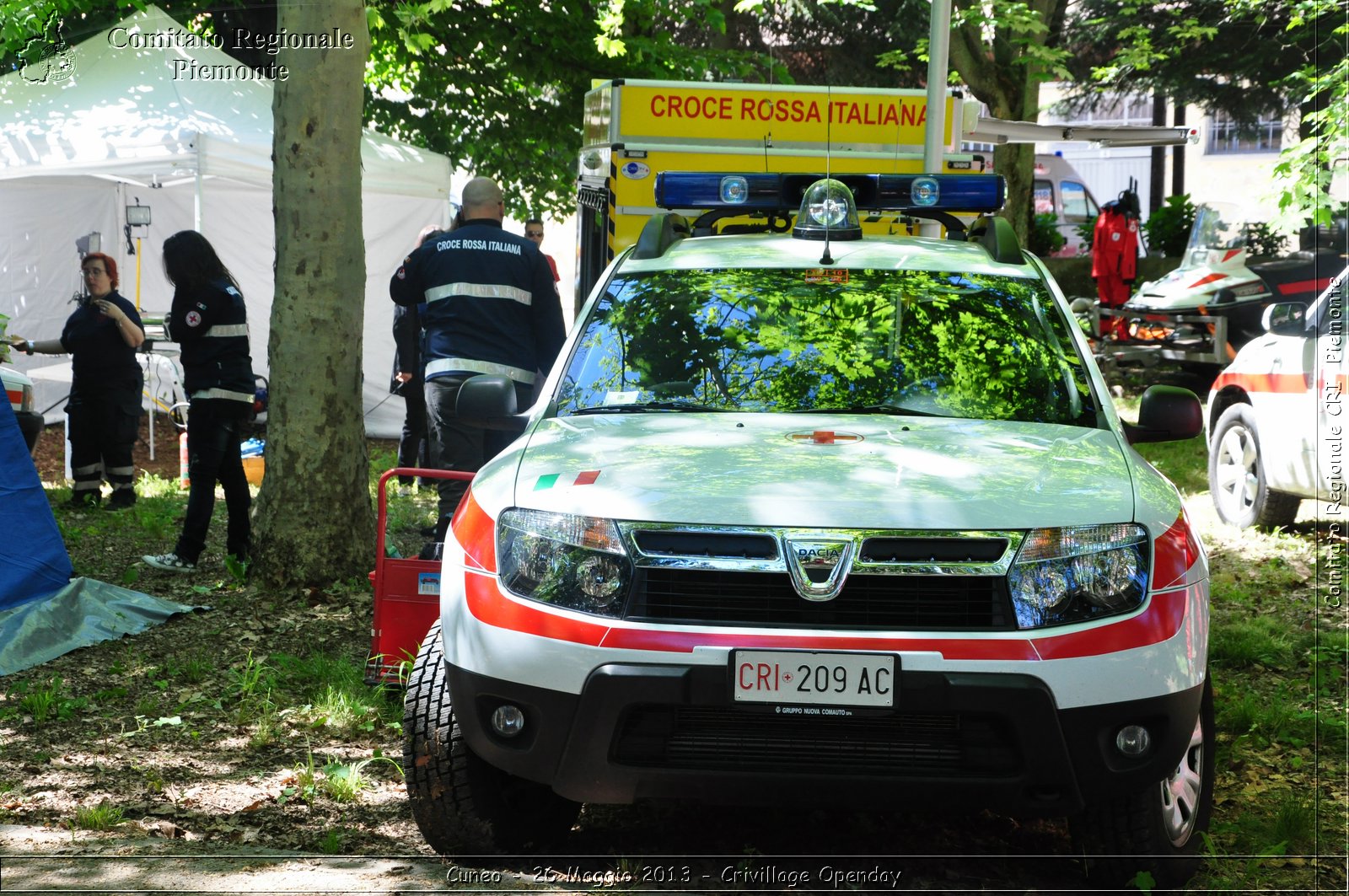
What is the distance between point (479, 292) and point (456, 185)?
2687 cm

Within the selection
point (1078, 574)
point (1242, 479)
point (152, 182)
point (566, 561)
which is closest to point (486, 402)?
point (566, 561)

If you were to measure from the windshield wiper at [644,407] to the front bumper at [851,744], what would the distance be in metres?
1.13

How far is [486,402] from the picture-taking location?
450 centimetres

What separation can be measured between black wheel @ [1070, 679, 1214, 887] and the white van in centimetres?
2545

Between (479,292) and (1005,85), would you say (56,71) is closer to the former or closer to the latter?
(479,292)

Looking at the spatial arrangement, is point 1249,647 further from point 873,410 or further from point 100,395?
point 100,395

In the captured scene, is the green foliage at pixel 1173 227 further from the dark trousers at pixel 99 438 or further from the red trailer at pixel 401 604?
the red trailer at pixel 401 604

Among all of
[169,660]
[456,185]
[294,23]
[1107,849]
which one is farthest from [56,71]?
[456,185]

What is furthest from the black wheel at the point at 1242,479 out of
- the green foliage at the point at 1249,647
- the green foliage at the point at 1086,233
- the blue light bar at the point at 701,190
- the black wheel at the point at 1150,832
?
the green foliage at the point at 1086,233

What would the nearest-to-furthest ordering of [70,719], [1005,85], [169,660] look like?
[70,719] < [169,660] < [1005,85]

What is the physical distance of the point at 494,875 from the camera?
3859 millimetres

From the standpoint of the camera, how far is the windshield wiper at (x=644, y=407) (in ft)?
14.5

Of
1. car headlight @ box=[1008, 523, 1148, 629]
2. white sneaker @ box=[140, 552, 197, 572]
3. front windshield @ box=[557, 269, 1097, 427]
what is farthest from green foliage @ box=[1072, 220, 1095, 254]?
car headlight @ box=[1008, 523, 1148, 629]

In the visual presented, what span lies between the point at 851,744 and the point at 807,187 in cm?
301
